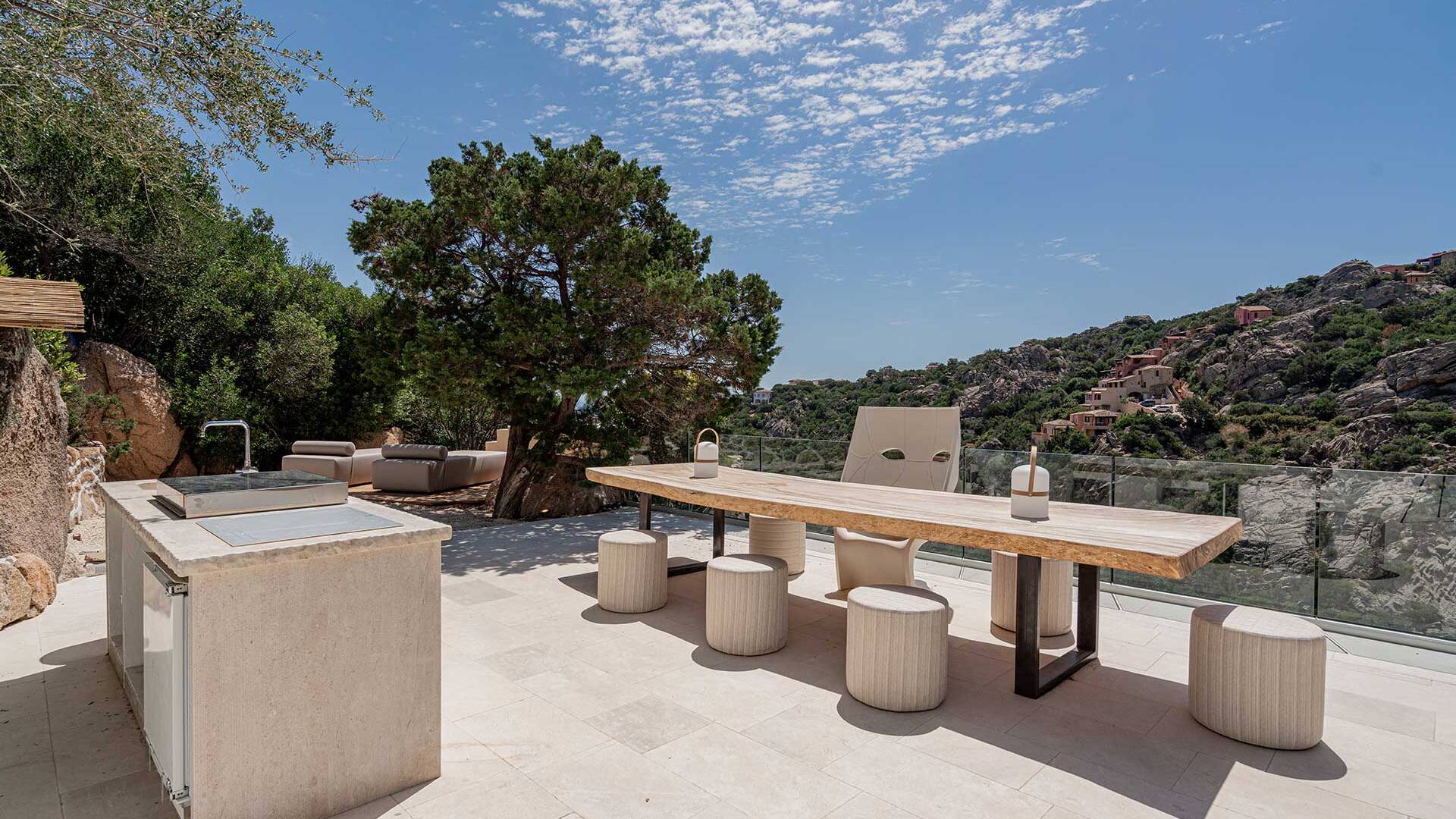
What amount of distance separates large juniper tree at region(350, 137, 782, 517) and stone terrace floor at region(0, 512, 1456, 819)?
3.56m

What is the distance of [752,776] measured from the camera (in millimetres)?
2135

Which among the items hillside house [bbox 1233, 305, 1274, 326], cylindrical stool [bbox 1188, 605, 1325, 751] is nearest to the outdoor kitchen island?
cylindrical stool [bbox 1188, 605, 1325, 751]

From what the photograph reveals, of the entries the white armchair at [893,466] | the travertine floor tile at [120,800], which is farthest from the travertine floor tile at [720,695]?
the travertine floor tile at [120,800]

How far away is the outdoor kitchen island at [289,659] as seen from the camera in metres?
1.67

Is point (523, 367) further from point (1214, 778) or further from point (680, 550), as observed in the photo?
point (1214, 778)

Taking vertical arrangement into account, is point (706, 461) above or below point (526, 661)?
above

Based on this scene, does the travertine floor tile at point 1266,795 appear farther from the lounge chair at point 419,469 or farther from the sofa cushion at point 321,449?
the sofa cushion at point 321,449

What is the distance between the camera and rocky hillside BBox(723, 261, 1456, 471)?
1359cm

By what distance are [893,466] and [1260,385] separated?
60.2ft

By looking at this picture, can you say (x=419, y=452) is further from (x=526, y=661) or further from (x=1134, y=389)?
(x=1134, y=389)

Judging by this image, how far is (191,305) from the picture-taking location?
1063 centimetres

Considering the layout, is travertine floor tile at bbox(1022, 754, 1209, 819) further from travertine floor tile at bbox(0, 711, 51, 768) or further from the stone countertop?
travertine floor tile at bbox(0, 711, 51, 768)

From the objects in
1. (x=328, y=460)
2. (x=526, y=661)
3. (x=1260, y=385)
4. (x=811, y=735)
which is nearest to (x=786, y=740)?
(x=811, y=735)

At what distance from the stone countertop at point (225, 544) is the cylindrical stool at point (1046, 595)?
2916 mm
